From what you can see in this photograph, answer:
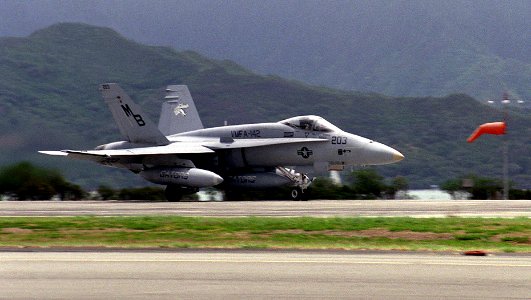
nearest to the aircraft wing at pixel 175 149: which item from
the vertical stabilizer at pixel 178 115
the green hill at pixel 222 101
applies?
the vertical stabilizer at pixel 178 115

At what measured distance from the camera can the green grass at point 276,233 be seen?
21875 millimetres

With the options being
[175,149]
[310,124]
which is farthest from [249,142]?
[175,149]

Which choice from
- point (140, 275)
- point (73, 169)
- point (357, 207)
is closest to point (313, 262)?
point (140, 275)

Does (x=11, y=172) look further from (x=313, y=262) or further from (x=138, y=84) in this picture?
(x=138, y=84)

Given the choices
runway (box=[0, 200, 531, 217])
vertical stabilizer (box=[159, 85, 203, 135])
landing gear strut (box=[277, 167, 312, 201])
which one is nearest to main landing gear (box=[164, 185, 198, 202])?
landing gear strut (box=[277, 167, 312, 201])

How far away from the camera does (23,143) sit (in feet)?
151

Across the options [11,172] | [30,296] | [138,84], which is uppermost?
[138,84]

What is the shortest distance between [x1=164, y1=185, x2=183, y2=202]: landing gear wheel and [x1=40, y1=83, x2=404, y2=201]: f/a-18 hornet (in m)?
0.04

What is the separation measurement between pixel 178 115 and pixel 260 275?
36376 mm

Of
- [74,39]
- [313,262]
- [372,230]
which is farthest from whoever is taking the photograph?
[74,39]

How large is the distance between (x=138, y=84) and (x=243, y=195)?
3795 inches

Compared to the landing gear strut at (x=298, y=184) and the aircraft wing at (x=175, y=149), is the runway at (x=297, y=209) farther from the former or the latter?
the landing gear strut at (x=298, y=184)

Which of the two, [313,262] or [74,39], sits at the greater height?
[74,39]

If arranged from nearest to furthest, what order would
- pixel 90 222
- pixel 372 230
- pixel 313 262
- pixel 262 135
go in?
pixel 313 262 → pixel 372 230 → pixel 90 222 → pixel 262 135
